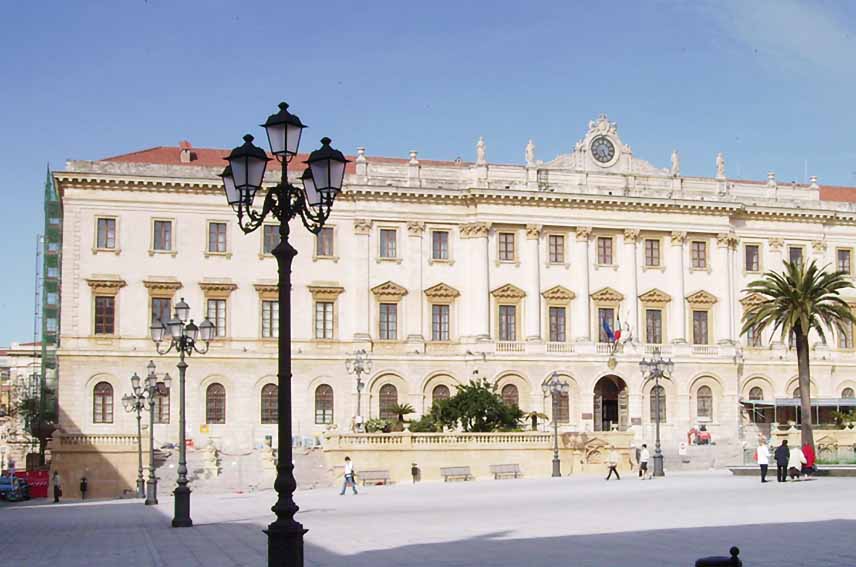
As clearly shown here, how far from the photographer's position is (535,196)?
203ft

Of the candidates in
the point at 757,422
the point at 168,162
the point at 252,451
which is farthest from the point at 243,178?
the point at 757,422

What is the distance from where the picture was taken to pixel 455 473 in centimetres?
4866

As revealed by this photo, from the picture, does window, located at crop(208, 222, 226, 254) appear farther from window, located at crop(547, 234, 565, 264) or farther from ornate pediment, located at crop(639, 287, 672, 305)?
ornate pediment, located at crop(639, 287, 672, 305)

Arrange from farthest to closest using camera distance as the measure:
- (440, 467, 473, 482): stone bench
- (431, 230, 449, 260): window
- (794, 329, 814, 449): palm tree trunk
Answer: (431, 230, 449, 260): window
(794, 329, 814, 449): palm tree trunk
(440, 467, 473, 482): stone bench

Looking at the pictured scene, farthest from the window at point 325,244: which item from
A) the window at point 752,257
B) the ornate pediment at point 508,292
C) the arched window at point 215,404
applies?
the window at point 752,257

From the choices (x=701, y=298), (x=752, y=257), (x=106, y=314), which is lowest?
(x=106, y=314)

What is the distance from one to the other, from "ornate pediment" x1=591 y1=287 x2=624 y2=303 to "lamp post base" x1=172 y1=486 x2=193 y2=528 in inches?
1545

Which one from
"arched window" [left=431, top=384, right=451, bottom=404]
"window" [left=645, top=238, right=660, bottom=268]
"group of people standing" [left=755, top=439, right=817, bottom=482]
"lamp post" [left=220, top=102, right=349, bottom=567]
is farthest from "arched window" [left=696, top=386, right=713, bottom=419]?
"lamp post" [left=220, top=102, right=349, bottom=567]

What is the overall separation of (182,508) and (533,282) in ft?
124

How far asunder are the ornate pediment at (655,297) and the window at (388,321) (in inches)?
498

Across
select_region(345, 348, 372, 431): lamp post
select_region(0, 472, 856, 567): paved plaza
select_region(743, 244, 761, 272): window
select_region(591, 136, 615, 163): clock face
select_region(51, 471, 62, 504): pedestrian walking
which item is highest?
select_region(591, 136, 615, 163): clock face

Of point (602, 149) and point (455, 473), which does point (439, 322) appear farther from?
point (455, 473)

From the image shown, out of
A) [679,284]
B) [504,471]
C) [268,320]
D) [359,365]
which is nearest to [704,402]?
[679,284]

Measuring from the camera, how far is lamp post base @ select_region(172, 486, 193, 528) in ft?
84.7
